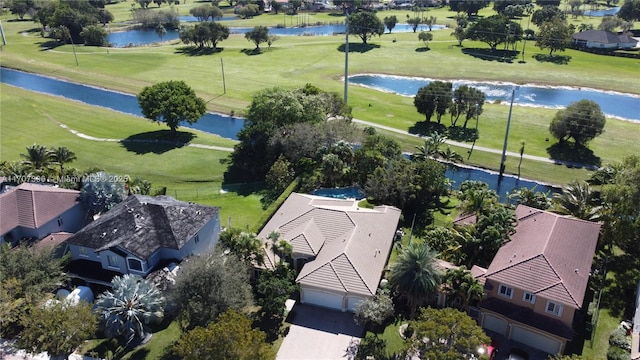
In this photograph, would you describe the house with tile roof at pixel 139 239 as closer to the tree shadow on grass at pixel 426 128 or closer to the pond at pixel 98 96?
the pond at pixel 98 96

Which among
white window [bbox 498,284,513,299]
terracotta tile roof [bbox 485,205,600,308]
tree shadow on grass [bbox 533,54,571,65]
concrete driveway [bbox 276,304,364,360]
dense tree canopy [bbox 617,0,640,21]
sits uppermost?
dense tree canopy [bbox 617,0,640,21]

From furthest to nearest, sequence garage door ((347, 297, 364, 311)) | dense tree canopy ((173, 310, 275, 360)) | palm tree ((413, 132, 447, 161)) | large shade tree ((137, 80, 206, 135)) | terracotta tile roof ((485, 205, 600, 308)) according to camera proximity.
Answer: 1. large shade tree ((137, 80, 206, 135))
2. palm tree ((413, 132, 447, 161))
3. garage door ((347, 297, 364, 311))
4. terracotta tile roof ((485, 205, 600, 308))
5. dense tree canopy ((173, 310, 275, 360))

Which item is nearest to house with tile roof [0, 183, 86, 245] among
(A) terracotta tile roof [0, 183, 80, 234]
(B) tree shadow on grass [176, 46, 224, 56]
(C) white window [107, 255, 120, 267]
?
(A) terracotta tile roof [0, 183, 80, 234]

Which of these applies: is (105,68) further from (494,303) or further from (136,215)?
(494,303)

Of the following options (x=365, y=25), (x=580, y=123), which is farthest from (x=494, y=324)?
(x=365, y=25)

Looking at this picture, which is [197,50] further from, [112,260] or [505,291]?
[505,291]

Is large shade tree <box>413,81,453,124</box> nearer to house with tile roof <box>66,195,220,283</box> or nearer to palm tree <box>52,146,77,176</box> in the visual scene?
house with tile roof <box>66,195,220,283</box>
